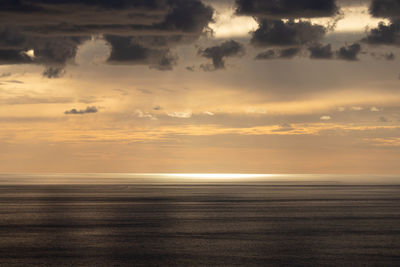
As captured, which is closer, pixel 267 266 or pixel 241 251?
pixel 267 266

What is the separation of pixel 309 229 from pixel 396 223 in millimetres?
11395

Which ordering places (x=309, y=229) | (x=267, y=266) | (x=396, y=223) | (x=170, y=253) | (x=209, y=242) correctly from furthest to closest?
(x=396, y=223), (x=309, y=229), (x=209, y=242), (x=170, y=253), (x=267, y=266)

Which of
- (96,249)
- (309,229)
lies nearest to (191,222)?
(309,229)

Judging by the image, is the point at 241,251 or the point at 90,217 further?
the point at 90,217

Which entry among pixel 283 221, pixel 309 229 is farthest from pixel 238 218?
pixel 309 229

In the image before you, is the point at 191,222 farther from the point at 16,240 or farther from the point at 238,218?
the point at 16,240

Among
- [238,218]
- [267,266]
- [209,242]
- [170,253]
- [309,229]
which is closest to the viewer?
[267,266]

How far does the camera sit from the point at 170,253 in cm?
3966

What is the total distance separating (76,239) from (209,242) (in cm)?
1022

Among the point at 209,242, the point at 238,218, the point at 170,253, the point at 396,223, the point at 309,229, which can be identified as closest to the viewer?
the point at 170,253

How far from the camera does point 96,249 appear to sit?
4141 cm

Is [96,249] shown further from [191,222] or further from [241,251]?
[191,222]

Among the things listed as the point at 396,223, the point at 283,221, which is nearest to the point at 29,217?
the point at 283,221

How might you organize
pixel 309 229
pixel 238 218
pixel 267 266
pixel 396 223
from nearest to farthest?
1. pixel 267 266
2. pixel 309 229
3. pixel 396 223
4. pixel 238 218
